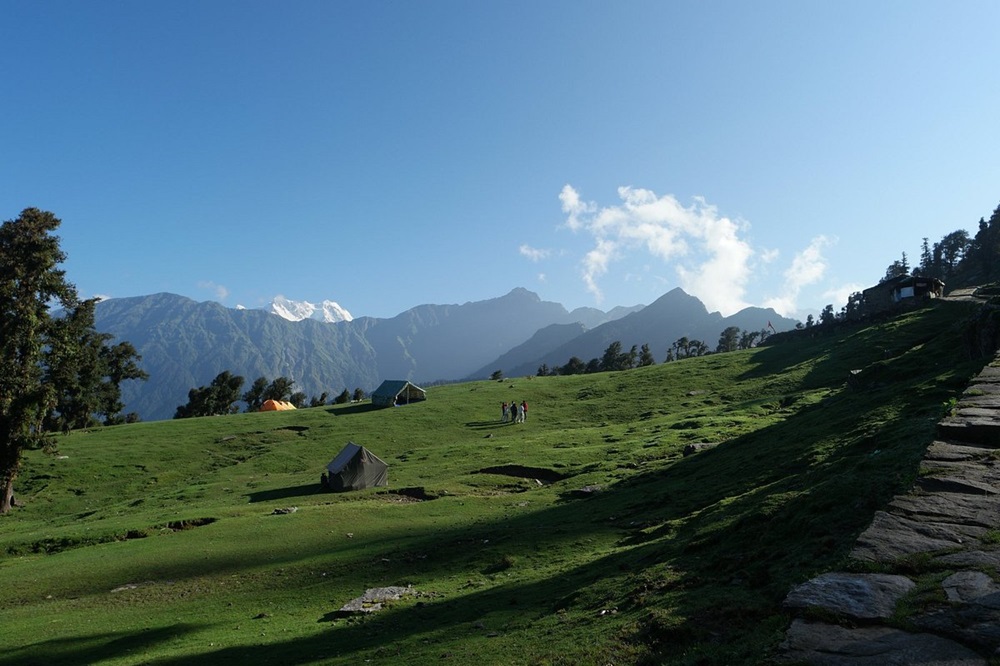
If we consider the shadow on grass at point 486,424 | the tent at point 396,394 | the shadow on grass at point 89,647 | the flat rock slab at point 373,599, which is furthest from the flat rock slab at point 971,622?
the tent at point 396,394

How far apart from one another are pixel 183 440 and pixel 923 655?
3185 inches

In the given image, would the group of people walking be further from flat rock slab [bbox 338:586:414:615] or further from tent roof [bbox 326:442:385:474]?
flat rock slab [bbox 338:586:414:615]

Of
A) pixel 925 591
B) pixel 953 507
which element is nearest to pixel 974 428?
pixel 953 507

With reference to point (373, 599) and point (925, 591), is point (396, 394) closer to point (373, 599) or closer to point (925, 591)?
point (373, 599)

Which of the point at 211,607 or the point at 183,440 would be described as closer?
the point at 211,607

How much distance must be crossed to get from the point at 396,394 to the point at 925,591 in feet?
295

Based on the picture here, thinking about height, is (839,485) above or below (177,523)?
above

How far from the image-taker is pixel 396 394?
94.4 meters

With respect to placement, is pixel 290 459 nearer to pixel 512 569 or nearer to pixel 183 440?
pixel 183 440

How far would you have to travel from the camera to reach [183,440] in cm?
7325

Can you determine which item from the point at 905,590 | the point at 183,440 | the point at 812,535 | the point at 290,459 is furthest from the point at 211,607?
the point at 183,440

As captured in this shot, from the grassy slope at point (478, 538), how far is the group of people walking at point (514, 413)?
9.95 meters

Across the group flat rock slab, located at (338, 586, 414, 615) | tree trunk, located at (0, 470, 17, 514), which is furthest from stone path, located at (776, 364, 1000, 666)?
tree trunk, located at (0, 470, 17, 514)

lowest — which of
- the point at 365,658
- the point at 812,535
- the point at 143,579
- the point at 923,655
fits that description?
the point at 143,579
